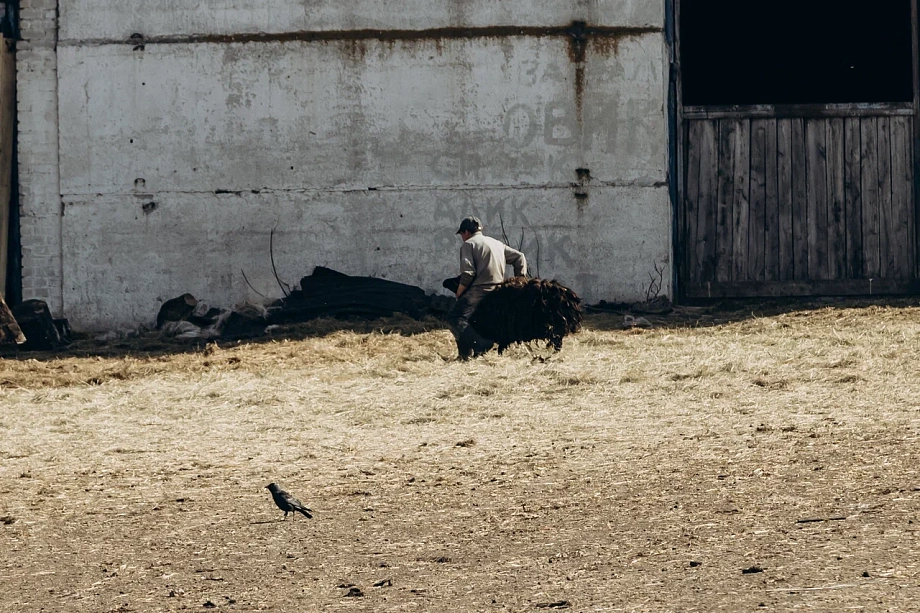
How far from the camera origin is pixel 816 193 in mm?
16062

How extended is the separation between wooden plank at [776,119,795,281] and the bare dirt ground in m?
3.69

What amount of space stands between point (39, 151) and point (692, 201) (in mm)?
8349

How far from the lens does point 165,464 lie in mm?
8008

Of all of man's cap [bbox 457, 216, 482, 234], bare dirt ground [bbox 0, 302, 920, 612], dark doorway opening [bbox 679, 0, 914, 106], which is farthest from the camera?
dark doorway opening [bbox 679, 0, 914, 106]

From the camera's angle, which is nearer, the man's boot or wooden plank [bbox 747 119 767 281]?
the man's boot

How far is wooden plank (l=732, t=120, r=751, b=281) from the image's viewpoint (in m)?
16.1

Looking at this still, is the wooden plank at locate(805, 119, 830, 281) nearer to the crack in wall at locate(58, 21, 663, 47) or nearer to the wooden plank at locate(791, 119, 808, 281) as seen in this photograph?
the wooden plank at locate(791, 119, 808, 281)

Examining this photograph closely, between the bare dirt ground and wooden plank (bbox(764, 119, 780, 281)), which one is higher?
wooden plank (bbox(764, 119, 780, 281))

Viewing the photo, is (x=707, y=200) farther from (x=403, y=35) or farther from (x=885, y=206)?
(x=403, y=35)

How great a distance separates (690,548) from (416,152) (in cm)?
1045

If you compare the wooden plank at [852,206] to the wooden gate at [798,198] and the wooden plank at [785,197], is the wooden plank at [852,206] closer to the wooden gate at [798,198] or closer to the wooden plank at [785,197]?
the wooden gate at [798,198]

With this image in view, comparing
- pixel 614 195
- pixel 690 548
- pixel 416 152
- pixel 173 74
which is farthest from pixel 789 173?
pixel 690 548

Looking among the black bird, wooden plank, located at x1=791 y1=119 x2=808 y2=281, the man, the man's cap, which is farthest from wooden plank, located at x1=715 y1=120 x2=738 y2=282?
the black bird

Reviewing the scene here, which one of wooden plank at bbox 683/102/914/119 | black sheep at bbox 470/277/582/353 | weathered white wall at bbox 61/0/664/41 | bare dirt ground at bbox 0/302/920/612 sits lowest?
bare dirt ground at bbox 0/302/920/612
